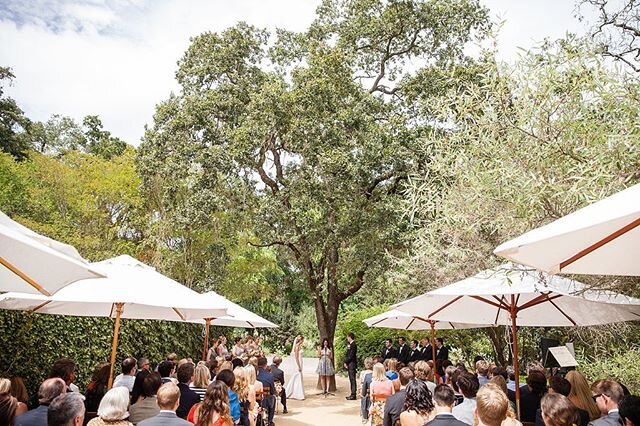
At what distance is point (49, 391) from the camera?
4.32m

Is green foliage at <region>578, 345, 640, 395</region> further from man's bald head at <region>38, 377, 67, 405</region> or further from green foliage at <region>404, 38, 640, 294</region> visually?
man's bald head at <region>38, 377, 67, 405</region>

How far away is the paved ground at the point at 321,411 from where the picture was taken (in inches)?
458

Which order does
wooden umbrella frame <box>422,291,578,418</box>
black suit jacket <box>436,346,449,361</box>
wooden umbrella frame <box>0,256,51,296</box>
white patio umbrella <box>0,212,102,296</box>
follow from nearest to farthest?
white patio umbrella <box>0,212,102,296</box> → wooden umbrella frame <box>0,256,51,296</box> → wooden umbrella frame <box>422,291,578,418</box> → black suit jacket <box>436,346,449,361</box>

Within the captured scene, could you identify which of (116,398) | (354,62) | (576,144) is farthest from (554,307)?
(354,62)

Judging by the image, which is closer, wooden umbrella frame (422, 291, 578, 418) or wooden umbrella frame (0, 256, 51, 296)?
wooden umbrella frame (0, 256, 51, 296)

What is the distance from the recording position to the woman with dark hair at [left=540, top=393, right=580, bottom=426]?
3.60 meters

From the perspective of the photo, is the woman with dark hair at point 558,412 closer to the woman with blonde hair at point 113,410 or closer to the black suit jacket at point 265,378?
the woman with blonde hair at point 113,410

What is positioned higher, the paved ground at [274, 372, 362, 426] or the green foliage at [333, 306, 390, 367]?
the green foliage at [333, 306, 390, 367]

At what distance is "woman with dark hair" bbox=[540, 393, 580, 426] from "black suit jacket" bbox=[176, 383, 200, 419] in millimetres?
3765

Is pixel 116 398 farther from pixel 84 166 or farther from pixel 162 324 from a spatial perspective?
pixel 84 166

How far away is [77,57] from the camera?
19.4 meters

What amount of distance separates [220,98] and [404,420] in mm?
13650

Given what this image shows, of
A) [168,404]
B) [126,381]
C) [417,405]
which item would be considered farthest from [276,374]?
[168,404]

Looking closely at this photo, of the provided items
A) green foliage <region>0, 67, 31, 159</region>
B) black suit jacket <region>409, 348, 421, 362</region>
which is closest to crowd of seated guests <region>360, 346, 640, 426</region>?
black suit jacket <region>409, 348, 421, 362</region>
